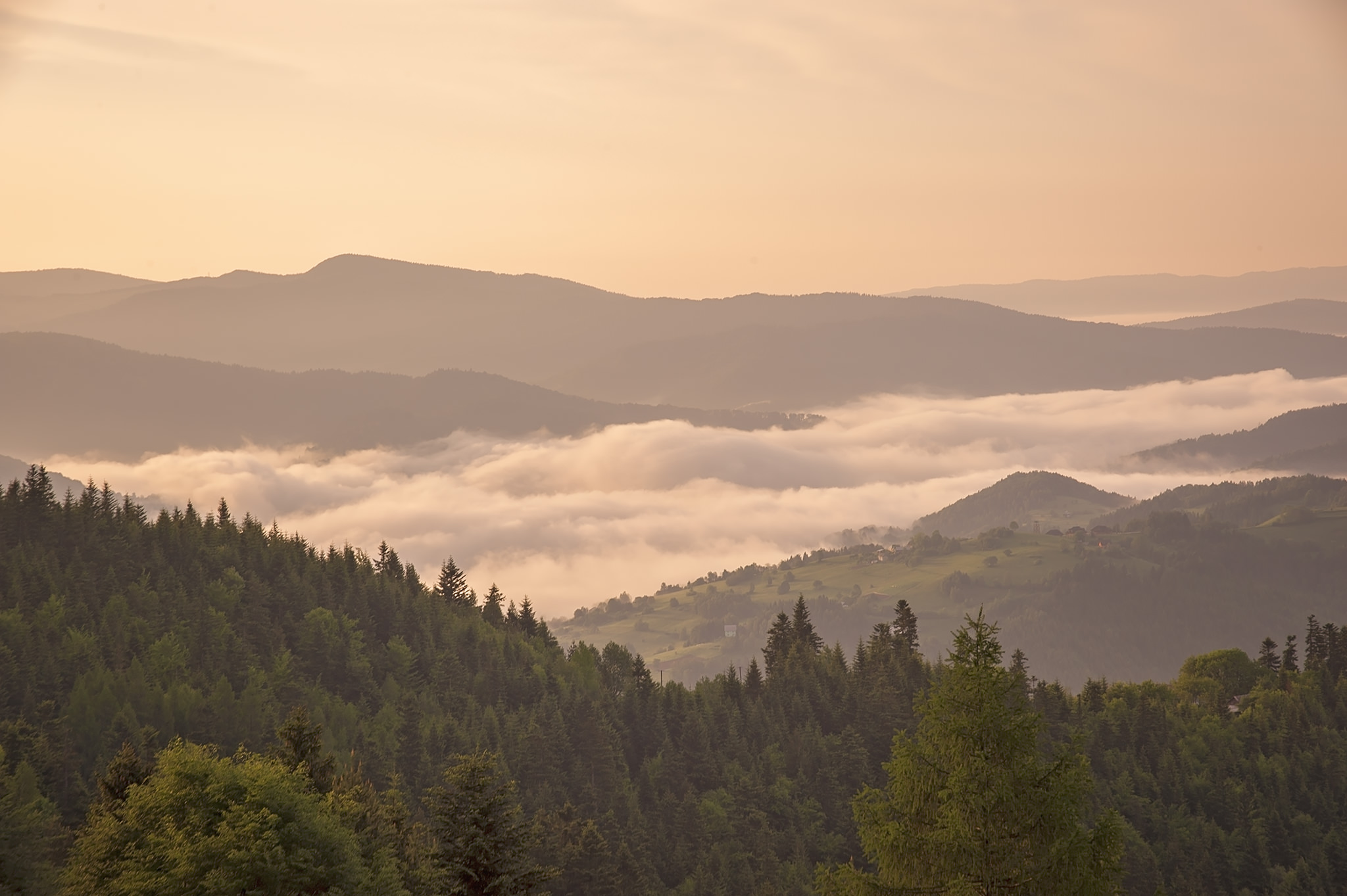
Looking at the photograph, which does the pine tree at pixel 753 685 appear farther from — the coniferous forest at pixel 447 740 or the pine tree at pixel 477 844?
the pine tree at pixel 477 844

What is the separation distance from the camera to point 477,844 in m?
47.7

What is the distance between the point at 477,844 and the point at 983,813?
73.3 feet

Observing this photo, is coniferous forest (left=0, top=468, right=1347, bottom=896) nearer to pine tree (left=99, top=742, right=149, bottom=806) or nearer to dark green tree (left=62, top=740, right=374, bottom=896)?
pine tree (left=99, top=742, right=149, bottom=806)

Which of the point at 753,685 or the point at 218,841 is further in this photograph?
the point at 753,685

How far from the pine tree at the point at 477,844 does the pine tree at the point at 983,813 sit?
1754 centimetres

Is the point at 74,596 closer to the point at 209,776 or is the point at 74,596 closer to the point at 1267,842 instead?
the point at 209,776

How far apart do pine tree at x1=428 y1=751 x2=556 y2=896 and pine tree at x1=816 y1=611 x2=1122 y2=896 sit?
17537 millimetres

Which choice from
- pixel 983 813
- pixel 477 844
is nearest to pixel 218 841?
pixel 477 844

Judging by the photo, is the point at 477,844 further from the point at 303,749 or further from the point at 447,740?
the point at 447,740

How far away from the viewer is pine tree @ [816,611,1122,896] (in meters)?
32.0

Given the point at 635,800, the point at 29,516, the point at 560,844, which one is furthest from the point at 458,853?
the point at 29,516

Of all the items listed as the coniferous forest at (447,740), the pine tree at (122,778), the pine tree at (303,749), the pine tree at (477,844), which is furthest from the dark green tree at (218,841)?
the pine tree at (122,778)

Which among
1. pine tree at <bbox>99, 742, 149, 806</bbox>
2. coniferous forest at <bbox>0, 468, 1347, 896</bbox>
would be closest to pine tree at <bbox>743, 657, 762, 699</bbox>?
coniferous forest at <bbox>0, 468, 1347, 896</bbox>

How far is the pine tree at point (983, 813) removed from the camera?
3200 centimetres
